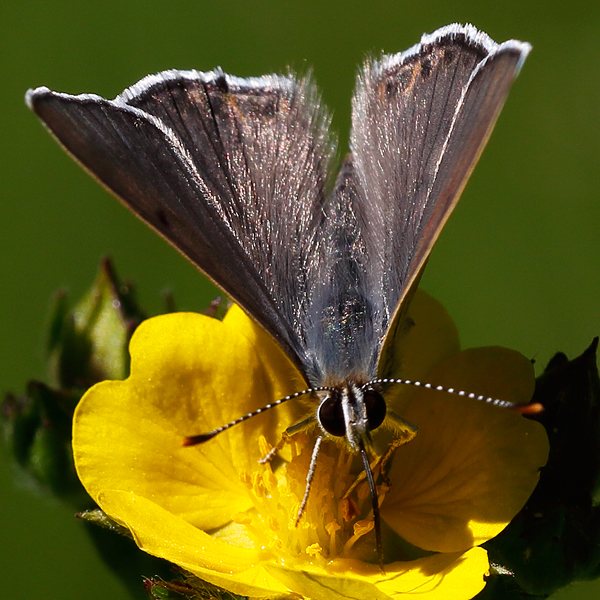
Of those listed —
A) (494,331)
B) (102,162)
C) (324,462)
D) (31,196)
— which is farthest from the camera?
(31,196)

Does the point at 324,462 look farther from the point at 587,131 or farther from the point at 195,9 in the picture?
the point at 195,9

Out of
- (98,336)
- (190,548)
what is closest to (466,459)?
(190,548)

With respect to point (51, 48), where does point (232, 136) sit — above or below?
below

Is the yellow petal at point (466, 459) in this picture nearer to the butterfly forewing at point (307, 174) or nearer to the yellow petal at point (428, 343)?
the yellow petal at point (428, 343)

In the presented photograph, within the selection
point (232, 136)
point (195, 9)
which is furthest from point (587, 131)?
point (232, 136)

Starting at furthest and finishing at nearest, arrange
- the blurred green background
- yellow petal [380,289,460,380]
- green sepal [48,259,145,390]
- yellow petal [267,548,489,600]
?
the blurred green background < green sepal [48,259,145,390] < yellow petal [380,289,460,380] < yellow petal [267,548,489,600]

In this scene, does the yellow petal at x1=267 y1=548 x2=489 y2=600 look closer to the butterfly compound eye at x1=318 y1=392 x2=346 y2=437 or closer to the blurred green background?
the butterfly compound eye at x1=318 y1=392 x2=346 y2=437

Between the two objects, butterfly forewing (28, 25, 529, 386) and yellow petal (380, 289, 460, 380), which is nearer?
butterfly forewing (28, 25, 529, 386)

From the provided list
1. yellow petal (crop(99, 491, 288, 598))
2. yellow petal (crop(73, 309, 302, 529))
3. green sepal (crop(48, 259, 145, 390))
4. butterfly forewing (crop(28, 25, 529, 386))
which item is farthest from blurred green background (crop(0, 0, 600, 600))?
butterfly forewing (crop(28, 25, 529, 386))

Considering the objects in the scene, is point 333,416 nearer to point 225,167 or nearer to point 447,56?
point 225,167
